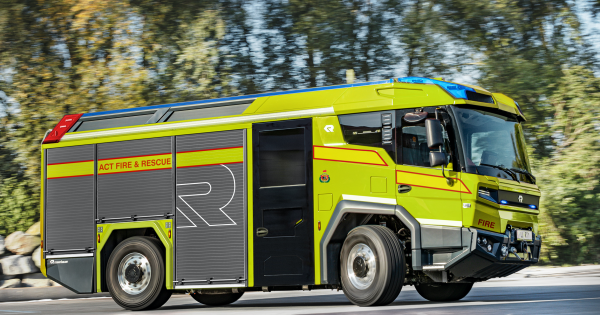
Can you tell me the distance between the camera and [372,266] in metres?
10.3

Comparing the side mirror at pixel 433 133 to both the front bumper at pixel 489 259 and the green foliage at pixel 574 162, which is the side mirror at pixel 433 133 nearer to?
the front bumper at pixel 489 259

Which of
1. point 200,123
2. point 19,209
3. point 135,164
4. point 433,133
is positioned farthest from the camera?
point 19,209

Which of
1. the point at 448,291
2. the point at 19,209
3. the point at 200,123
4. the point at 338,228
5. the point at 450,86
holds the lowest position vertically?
the point at 448,291

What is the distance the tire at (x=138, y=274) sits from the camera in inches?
476

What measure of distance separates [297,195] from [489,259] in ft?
9.28

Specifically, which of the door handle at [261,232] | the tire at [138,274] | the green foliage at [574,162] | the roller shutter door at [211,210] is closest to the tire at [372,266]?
the door handle at [261,232]

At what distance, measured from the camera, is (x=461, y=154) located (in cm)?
1007

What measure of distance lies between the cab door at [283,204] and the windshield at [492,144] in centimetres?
223

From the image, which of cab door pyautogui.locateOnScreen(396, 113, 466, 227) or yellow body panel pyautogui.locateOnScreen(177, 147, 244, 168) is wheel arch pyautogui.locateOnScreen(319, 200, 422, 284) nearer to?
cab door pyautogui.locateOnScreen(396, 113, 466, 227)

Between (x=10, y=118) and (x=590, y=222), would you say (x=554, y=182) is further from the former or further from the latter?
(x=10, y=118)

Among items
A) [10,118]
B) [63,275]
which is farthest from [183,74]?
[63,275]

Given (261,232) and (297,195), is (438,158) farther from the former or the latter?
(261,232)

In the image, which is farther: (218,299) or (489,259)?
(218,299)

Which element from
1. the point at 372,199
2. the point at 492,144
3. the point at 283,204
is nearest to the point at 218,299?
the point at 283,204
